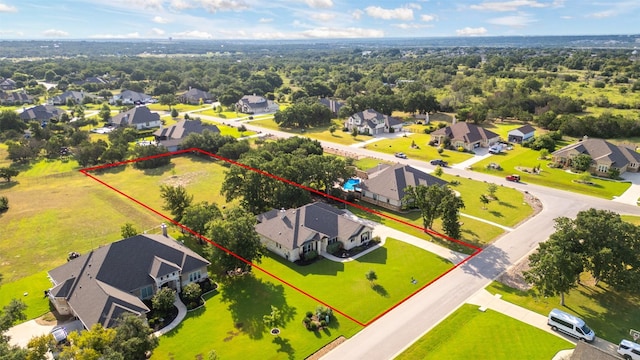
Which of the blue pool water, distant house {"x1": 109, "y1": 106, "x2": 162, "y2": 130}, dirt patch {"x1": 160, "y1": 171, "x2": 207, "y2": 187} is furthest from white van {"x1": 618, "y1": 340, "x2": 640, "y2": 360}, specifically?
distant house {"x1": 109, "y1": 106, "x2": 162, "y2": 130}

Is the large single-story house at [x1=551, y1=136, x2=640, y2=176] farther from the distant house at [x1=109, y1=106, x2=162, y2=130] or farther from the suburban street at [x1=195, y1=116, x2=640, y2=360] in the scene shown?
the distant house at [x1=109, y1=106, x2=162, y2=130]

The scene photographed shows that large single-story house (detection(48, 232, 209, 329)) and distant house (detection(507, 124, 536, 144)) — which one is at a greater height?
distant house (detection(507, 124, 536, 144))

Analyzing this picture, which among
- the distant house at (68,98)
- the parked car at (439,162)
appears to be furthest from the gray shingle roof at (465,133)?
the distant house at (68,98)

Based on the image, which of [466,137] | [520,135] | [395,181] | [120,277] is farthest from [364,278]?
[520,135]

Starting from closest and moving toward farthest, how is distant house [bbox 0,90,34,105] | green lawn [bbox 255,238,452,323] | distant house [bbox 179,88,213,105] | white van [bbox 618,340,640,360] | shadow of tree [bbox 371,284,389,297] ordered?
white van [bbox 618,340,640,360] → green lawn [bbox 255,238,452,323] → shadow of tree [bbox 371,284,389,297] → distant house [bbox 0,90,34,105] → distant house [bbox 179,88,213,105]

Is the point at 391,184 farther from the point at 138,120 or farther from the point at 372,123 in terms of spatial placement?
the point at 138,120

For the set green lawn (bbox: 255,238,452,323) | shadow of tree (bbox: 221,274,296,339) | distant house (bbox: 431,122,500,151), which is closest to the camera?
shadow of tree (bbox: 221,274,296,339)
